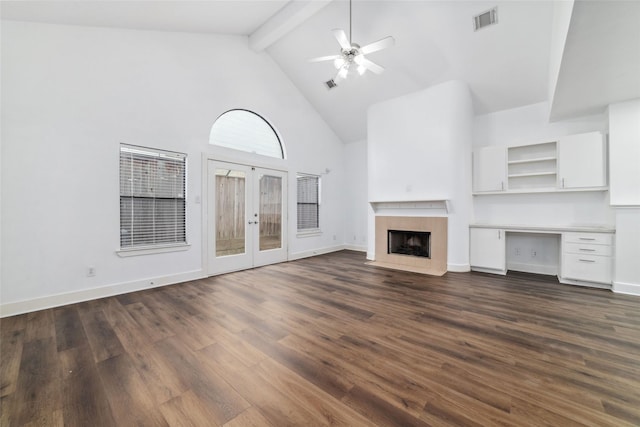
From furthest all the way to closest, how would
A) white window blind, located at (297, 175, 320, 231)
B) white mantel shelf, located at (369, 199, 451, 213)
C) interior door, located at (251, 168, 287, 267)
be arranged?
white window blind, located at (297, 175, 320, 231), interior door, located at (251, 168, 287, 267), white mantel shelf, located at (369, 199, 451, 213)

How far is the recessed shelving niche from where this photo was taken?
4367mm

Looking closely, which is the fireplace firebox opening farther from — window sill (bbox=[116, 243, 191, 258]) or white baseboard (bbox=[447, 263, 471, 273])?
window sill (bbox=[116, 243, 191, 258])

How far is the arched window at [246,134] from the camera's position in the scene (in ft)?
15.6

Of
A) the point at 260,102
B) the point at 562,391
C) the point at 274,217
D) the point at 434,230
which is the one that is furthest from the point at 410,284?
the point at 260,102

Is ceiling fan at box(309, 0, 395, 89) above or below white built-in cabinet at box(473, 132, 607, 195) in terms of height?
above

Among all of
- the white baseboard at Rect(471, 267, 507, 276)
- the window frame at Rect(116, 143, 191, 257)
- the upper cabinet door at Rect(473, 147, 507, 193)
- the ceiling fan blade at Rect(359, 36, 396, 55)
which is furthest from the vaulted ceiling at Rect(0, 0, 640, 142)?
the white baseboard at Rect(471, 267, 507, 276)

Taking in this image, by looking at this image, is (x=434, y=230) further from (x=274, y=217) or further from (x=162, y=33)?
(x=162, y=33)

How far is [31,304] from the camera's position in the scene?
9.57 ft

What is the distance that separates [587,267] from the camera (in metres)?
3.67

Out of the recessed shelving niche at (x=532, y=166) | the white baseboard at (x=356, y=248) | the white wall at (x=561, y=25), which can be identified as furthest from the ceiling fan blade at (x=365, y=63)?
the white baseboard at (x=356, y=248)

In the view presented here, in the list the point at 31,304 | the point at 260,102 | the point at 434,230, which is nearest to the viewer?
the point at 31,304

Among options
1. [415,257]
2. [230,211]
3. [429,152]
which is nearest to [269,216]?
[230,211]

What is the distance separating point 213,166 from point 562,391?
497 centimetres

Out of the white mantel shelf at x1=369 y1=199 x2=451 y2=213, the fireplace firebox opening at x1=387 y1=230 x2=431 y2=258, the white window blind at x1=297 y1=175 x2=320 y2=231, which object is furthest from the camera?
the white window blind at x1=297 y1=175 x2=320 y2=231
